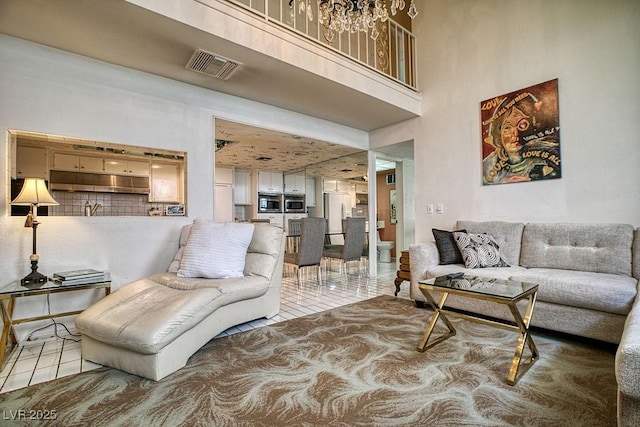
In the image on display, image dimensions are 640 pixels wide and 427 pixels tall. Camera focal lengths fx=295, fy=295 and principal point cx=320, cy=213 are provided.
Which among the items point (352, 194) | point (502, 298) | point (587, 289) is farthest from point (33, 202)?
point (352, 194)

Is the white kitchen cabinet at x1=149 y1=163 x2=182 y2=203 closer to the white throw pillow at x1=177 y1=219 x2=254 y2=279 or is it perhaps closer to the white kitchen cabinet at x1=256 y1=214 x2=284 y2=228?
the white throw pillow at x1=177 y1=219 x2=254 y2=279

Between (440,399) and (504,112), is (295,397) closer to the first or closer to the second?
(440,399)

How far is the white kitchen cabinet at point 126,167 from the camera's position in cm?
288

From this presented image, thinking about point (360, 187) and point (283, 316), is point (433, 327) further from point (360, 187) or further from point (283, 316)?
point (360, 187)

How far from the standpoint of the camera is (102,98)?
2746 millimetres

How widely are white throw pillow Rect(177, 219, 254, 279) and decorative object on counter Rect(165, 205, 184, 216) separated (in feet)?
1.60

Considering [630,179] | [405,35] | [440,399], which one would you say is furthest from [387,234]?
[440,399]

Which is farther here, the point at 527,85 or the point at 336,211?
the point at 336,211

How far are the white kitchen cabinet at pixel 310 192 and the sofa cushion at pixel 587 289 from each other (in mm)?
6043

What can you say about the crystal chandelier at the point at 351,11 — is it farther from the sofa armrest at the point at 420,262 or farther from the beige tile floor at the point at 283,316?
the beige tile floor at the point at 283,316

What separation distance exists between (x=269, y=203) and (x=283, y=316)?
4808 mm

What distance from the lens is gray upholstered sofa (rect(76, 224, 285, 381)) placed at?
174 cm

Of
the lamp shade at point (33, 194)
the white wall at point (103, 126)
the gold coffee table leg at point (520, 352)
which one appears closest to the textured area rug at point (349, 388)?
the gold coffee table leg at point (520, 352)

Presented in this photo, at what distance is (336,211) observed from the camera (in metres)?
8.18
